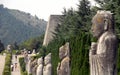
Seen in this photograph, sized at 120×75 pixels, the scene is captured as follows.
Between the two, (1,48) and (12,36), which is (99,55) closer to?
(1,48)

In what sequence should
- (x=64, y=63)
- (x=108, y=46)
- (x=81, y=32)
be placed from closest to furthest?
(x=108, y=46) → (x=64, y=63) → (x=81, y=32)

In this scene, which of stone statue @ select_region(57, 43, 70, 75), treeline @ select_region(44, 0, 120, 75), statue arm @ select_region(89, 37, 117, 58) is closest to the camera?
statue arm @ select_region(89, 37, 117, 58)

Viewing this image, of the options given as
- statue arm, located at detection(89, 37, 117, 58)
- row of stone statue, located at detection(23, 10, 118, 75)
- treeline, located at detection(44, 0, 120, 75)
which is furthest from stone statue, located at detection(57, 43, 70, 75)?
statue arm, located at detection(89, 37, 117, 58)

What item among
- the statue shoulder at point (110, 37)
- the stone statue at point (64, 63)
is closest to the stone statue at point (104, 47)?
the statue shoulder at point (110, 37)

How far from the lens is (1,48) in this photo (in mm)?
91500

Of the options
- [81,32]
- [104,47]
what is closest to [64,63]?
[104,47]

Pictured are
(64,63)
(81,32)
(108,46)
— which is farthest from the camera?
(81,32)

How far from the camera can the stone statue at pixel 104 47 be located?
9.16 metres

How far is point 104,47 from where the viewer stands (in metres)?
9.20

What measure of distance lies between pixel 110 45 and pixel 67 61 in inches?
237

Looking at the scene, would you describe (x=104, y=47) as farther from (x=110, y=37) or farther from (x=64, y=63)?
(x=64, y=63)

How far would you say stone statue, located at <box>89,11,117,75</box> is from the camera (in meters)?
9.16

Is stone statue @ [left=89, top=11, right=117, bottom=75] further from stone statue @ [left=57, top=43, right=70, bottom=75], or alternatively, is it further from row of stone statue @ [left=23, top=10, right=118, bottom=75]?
stone statue @ [left=57, top=43, right=70, bottom=75]

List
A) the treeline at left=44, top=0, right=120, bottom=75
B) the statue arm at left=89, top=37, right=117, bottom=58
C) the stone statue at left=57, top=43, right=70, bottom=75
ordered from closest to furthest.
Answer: the statue arm at left=89, top=37, right=117, bottom=58
the stone statue at left=57, top=43, right=70, bottom=75
the treeline at left=44, top=0, right=120, bottom=75
